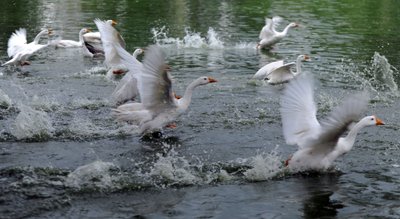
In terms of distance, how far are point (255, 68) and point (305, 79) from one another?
9247 millimetres

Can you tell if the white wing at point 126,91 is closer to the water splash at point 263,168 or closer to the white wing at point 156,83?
the white wing at point 156,83

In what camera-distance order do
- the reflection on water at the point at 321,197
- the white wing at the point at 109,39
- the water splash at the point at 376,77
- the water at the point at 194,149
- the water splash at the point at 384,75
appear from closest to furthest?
1. the reflection on water at the point at 321,197
2. the water at the point at 194,149
3. the white wing at the point at 109,39
4. the water splash at the point at 376,77
5. the water splash at the point at 384,75

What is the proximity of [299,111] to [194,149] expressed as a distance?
6.33 feet

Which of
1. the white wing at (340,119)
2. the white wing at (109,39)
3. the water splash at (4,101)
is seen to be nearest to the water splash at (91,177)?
the white wing at (340,119)

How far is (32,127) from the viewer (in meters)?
11.1

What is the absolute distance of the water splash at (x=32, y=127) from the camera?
35.9 feet

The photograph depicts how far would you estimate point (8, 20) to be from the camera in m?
27.6

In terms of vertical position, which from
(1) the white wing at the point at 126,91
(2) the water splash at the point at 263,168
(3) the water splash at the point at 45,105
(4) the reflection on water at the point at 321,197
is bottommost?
(4) the reflection on water at the point at 321,197

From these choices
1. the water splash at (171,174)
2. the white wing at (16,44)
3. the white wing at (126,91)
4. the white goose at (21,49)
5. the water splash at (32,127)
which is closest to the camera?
the water splash at (171,174)

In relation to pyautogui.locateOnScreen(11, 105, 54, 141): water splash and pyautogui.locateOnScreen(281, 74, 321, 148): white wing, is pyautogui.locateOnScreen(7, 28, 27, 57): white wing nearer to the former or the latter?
pyautogui.locateOnScreen(11, 105, 54, 141): water splash

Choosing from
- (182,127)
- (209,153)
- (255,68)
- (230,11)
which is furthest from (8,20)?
(209,153)

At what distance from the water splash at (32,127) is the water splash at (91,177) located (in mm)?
2218

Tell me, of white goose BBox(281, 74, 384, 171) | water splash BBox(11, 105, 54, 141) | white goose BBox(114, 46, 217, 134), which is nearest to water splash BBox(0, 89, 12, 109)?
water splash BBox(11, 105, 54, 141)

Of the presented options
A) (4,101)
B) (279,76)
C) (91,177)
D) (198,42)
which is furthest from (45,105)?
(198,42)
